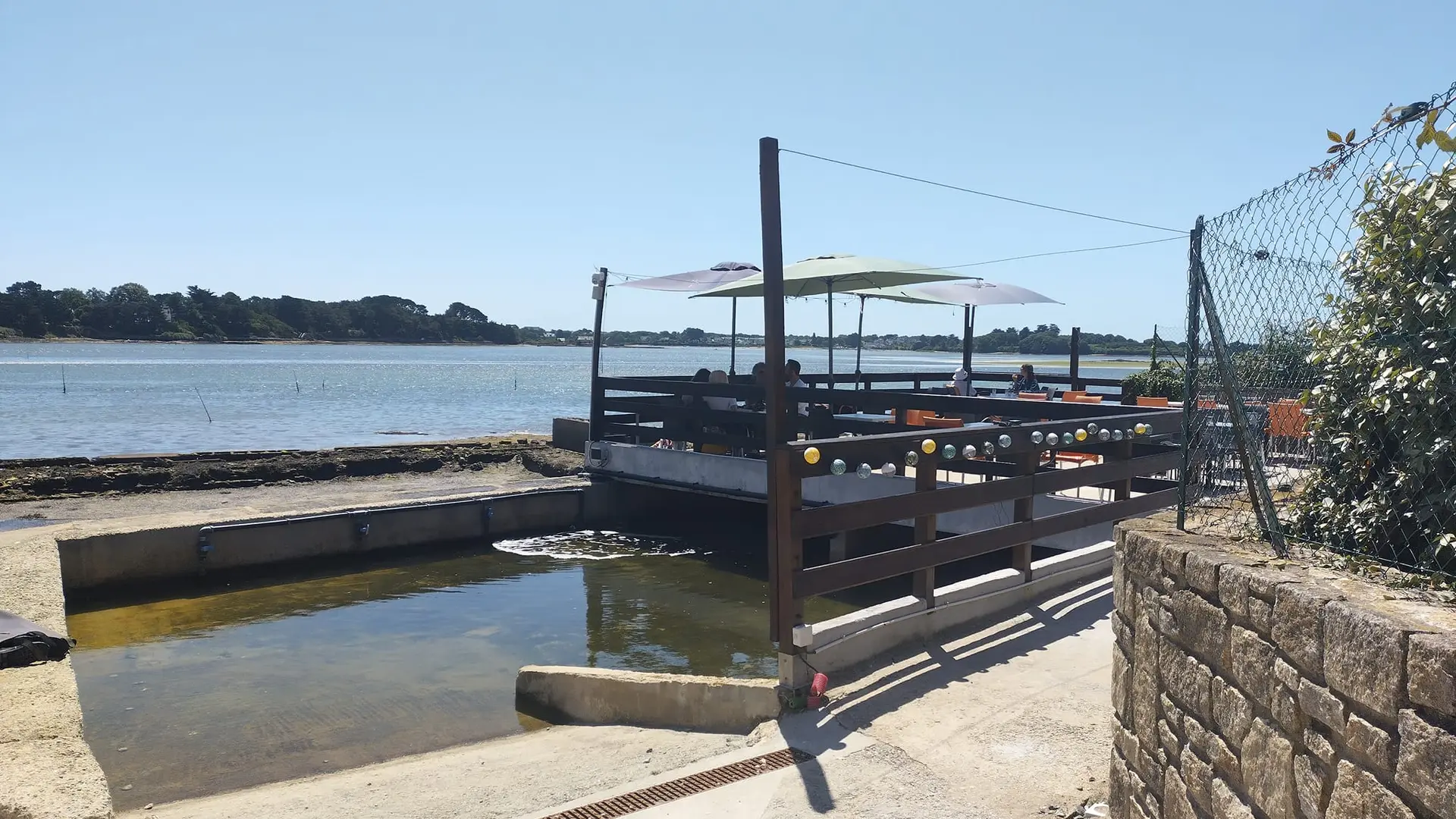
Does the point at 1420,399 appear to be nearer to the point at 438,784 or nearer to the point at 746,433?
the point at 438,784

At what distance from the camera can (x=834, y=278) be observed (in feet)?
40.1

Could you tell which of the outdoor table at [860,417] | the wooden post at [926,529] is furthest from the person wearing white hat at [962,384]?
the wooden post at [926,529]

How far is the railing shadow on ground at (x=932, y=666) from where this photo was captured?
5043mm

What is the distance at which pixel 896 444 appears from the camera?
6.43 metres

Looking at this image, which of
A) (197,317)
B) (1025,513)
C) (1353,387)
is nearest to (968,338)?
(1025,513)

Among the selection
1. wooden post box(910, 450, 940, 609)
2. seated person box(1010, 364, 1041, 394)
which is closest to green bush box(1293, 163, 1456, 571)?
wooden post box(910, 450, 940, 609)

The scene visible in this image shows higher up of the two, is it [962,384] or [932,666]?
[962,384]

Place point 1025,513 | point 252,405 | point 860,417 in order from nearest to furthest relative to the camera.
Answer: point 1025,513 → point 860,417 → point 252,405

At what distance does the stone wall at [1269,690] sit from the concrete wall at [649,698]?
2141 mm

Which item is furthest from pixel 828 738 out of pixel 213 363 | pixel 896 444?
pixel 213 363

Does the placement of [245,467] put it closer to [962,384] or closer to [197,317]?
[962,384]

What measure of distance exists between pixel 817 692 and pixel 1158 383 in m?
13.0

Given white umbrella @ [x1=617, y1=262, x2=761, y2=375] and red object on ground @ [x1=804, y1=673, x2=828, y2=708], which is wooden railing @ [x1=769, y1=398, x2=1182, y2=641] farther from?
white umbrella @ [x1=617, y1=262, x2=761, y2=375]

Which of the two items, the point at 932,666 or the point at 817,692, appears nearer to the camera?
the point at 817,692
